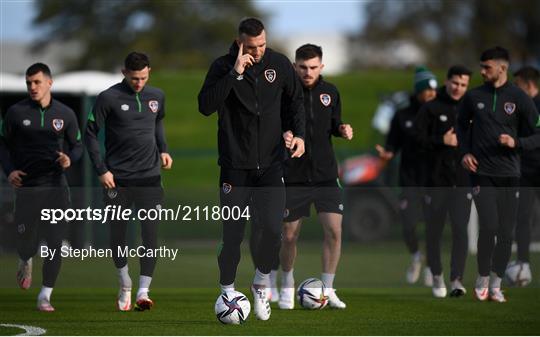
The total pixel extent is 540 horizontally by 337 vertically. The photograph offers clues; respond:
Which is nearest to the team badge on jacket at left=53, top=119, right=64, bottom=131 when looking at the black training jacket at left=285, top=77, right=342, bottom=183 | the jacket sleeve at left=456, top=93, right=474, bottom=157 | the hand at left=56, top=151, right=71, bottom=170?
the hand at left=56, top=151, right=71, bottom=170

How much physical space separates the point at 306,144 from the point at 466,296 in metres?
2.70

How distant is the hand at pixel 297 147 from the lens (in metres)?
11.0

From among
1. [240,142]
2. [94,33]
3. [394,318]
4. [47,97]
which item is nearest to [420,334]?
[394,318]

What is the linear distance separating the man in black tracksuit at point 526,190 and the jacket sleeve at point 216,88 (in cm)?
497

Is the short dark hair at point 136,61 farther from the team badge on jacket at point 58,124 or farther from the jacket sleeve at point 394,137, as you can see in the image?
the jacket sleeve at point 394,137

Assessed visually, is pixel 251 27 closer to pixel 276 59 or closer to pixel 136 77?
pixel 276 59

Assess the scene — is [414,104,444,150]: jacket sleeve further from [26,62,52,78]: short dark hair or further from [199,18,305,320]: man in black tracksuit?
[26,62,52,78]: short dark hair

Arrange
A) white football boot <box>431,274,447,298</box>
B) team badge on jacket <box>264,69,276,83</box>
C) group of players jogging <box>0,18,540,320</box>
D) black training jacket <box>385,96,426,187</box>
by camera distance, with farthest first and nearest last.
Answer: black training jacket <box>385,96,426,187</box>, white football boot <box>431,274,447,298</box>, group of players jogging <box>0,18,540,320</box>, team badge on jacket <box>264,69,276,83</box>

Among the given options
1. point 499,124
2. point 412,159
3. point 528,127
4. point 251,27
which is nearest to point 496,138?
point 499,124

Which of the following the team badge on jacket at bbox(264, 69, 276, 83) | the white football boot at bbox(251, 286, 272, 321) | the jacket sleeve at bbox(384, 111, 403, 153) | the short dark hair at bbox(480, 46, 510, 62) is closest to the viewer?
the team badge on jacket at bbox(264, 69, 276, 83)

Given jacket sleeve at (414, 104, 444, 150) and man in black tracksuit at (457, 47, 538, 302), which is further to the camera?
jacket sleeve at (414, 104, 444, 150)

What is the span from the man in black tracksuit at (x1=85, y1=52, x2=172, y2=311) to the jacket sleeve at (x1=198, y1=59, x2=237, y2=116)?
1708mm

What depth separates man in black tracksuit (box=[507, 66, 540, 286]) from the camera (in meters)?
14.6

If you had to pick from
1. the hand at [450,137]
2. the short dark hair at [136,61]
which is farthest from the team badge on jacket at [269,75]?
the hand at [450,137]
